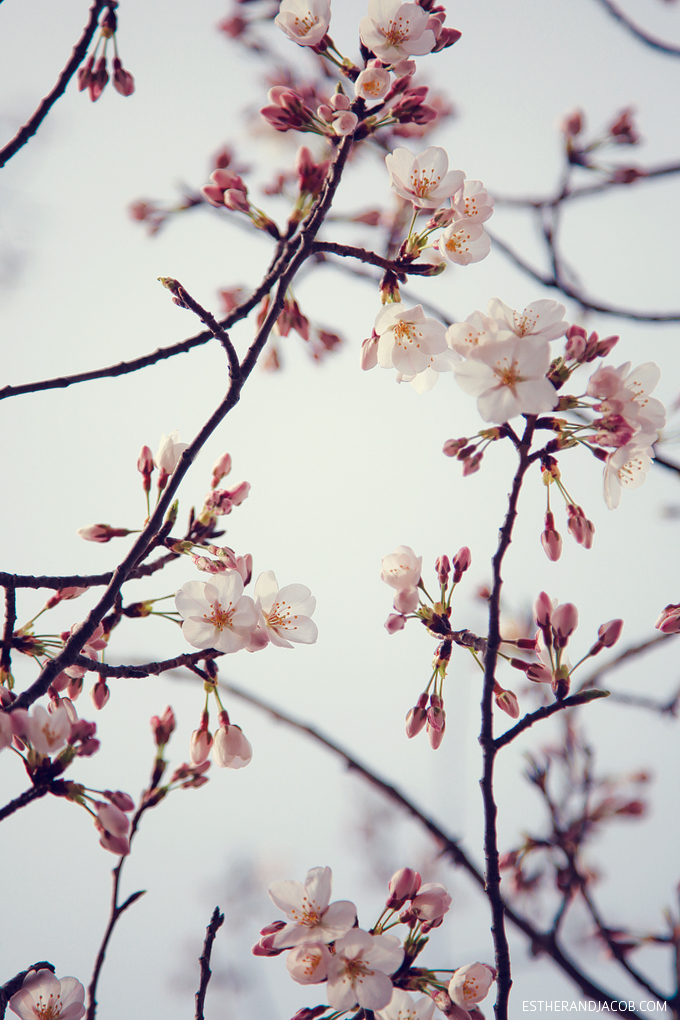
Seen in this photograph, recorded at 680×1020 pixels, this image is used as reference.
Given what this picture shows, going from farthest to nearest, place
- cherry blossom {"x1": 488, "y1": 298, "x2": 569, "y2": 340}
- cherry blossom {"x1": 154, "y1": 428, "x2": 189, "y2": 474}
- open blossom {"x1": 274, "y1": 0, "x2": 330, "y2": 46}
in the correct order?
cherry blossom {"x1": 154, "y1": 428, "x2": 189, "y2": 474} < open blossom {"x1": 274, "y1": 0, "x2": 330, "y2": 46} < cherry blossom {"x1": 488, "y1": 298, "x2": 569, "y2": 340}

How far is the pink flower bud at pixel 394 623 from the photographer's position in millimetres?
1435

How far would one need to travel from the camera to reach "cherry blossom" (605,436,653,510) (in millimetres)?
1253

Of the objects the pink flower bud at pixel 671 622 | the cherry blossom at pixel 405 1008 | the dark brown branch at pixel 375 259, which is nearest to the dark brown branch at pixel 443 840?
the cherry blossom at pixel 405 1008

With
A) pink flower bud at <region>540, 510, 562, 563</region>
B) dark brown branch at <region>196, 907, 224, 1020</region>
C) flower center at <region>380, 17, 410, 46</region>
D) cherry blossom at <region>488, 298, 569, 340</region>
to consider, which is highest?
flower center at <region>380, 17, 410, 46</region>

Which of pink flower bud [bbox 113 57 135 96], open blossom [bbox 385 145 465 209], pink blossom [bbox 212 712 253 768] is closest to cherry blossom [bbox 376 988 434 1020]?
pink blossom [bbox 212 712 253 768]

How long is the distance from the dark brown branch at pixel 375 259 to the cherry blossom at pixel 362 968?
1.39 m

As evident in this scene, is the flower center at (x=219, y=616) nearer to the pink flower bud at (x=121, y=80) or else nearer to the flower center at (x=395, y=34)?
the flower center at (x=395, y=34)

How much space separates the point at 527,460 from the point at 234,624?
68 centimetres

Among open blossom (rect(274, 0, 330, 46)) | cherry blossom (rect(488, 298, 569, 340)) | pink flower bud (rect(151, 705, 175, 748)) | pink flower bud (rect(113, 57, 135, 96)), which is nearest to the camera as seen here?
cherry blossom (rect(488, 298, 569, 340))

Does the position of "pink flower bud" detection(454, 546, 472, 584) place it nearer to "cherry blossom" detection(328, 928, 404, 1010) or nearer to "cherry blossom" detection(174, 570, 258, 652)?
"cherry blossom" detection(174, 570, 258, 652)

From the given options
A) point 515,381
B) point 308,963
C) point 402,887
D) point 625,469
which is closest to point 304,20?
point 515,381

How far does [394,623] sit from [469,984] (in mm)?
750

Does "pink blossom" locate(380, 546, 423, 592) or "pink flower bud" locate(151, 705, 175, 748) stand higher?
"pink blossom" locate(380, 546, 423, 592)

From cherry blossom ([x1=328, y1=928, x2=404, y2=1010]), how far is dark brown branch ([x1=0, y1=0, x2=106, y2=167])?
1.82m
